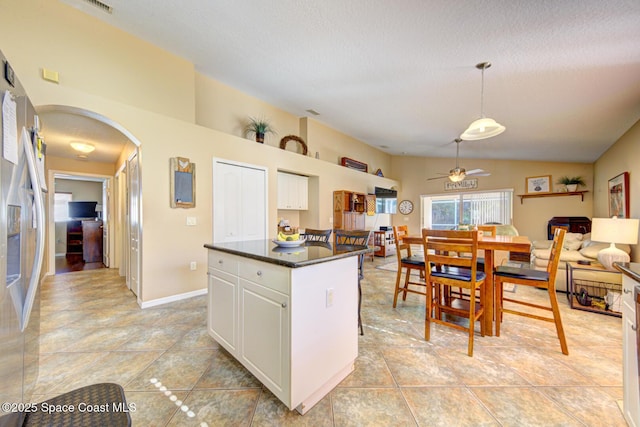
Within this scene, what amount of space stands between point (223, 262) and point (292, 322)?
87cm

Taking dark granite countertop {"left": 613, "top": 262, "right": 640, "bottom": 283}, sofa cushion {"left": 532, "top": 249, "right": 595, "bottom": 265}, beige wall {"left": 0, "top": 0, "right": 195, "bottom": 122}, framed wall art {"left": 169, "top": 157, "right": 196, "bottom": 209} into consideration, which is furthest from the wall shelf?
beige wall {"left": 0, "top": 0, "right": 195, "bottom": 122}

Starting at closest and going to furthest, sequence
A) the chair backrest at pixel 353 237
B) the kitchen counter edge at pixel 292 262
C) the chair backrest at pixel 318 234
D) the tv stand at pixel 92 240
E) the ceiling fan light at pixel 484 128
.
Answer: the kitchen counter edge at pixel 292 262 < the chair backrest at pixel 353 237 < the ceiling fan light at pixel 484 128 < the chair backrest at pixel 318 234 < the tv stand at pixel 92 240

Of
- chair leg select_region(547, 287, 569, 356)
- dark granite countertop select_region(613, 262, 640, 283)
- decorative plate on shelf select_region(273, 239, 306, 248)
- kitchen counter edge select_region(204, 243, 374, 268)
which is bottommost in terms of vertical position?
chair leg select_region(547, 287, 569, 356)

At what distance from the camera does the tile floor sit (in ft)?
4.76

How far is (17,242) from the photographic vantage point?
1.14m

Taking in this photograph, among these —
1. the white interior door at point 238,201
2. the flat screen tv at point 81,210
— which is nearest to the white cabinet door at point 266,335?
the white interior door at point 238,201

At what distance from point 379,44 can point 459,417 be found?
3.29 m

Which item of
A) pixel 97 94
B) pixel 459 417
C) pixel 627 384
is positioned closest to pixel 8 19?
pixel 97 94

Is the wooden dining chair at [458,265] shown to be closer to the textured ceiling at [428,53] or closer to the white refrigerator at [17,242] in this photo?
the textured ceiling at [428,53]

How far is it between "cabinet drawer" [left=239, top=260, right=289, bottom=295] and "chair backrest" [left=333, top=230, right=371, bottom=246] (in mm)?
986

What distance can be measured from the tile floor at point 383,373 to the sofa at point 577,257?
59 centimetres

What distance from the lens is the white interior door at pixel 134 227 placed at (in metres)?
3.31

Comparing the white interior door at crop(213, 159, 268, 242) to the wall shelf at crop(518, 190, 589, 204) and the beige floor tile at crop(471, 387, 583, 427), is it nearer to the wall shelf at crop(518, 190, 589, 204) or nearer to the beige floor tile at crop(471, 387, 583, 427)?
the beige floor tile at crop(471, 387, 583, 427)

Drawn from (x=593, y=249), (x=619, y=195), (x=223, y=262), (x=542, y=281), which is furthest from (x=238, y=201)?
(x=619, y=195)
